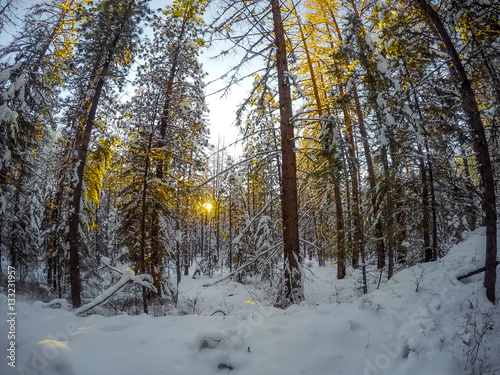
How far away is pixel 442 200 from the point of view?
9.51 meters

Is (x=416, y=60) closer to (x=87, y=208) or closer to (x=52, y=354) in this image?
(x=52, y=354)

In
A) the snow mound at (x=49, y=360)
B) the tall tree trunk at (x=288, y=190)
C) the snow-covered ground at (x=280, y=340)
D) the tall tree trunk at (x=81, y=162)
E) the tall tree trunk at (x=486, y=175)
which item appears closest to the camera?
the snow mound at (x=49, y=360)

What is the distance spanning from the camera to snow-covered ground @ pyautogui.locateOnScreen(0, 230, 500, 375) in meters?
2.94

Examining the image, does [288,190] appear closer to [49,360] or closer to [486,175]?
[486,175]

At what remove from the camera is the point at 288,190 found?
6.25m

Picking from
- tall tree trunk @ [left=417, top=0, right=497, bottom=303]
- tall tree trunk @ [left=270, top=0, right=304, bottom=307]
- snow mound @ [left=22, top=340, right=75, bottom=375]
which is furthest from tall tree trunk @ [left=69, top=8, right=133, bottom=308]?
tall tree trunk @ [left=417, top=0, right=497, bottom=303]

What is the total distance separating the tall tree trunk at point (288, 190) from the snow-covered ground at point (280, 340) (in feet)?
4.53

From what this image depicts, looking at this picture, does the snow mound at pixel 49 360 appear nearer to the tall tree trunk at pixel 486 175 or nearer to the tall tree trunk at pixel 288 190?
the tall tree trunk at pixel 288 190

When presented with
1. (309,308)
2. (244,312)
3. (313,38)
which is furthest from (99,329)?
(313,38)

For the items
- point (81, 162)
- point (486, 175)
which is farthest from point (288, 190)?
point (81, 162)

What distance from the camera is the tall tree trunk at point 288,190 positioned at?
5926 mm

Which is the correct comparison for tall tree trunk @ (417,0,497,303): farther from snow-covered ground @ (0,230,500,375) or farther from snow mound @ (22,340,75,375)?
snow mound @ (22,340,75,375)

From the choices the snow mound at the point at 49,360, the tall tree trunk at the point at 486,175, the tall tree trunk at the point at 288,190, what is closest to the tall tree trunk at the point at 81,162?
the tall tree trunk at the point at 288,190

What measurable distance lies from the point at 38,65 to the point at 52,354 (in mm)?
9525
